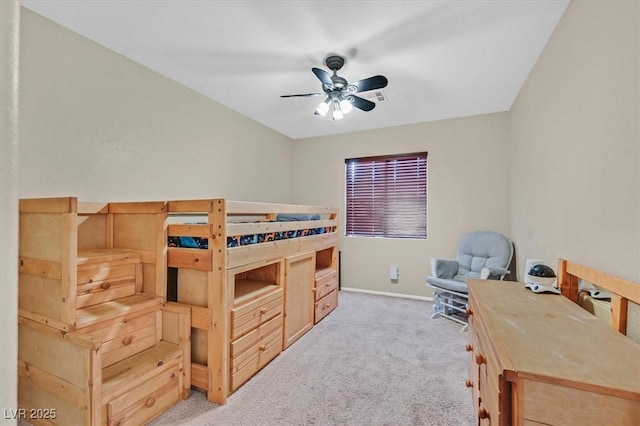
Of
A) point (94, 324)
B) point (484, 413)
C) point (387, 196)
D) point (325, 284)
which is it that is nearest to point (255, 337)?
point (94, 324)

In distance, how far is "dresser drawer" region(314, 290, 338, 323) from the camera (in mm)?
→ 3129

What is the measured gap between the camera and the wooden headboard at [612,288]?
3.76 feet

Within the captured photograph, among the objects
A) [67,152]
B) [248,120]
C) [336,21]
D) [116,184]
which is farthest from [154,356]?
[248,120]

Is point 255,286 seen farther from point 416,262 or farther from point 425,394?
point 416,262

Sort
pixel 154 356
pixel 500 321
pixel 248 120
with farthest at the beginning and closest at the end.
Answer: pixel 248 120, pixel 154 356, pixel 500 321

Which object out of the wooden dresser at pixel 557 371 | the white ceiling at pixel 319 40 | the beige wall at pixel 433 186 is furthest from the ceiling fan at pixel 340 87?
the wooden dresser at pixel 557 371

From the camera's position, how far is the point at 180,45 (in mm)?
2197

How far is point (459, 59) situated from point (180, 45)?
87.1 inches

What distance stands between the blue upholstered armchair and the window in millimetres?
619

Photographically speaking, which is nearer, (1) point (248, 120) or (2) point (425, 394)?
(2) point (425, 394)

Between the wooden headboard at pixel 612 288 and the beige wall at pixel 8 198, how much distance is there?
1.72 metres

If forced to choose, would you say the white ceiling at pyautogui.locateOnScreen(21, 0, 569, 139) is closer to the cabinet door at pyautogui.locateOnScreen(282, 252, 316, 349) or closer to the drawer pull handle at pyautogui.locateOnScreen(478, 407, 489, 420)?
the cabinet door at pyautogui.locateOnScreen(282, 252, 316, 349)

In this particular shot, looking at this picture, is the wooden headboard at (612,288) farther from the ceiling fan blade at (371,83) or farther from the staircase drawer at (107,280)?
the staircase drawer at (107,280)

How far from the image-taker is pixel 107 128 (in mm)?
2240
